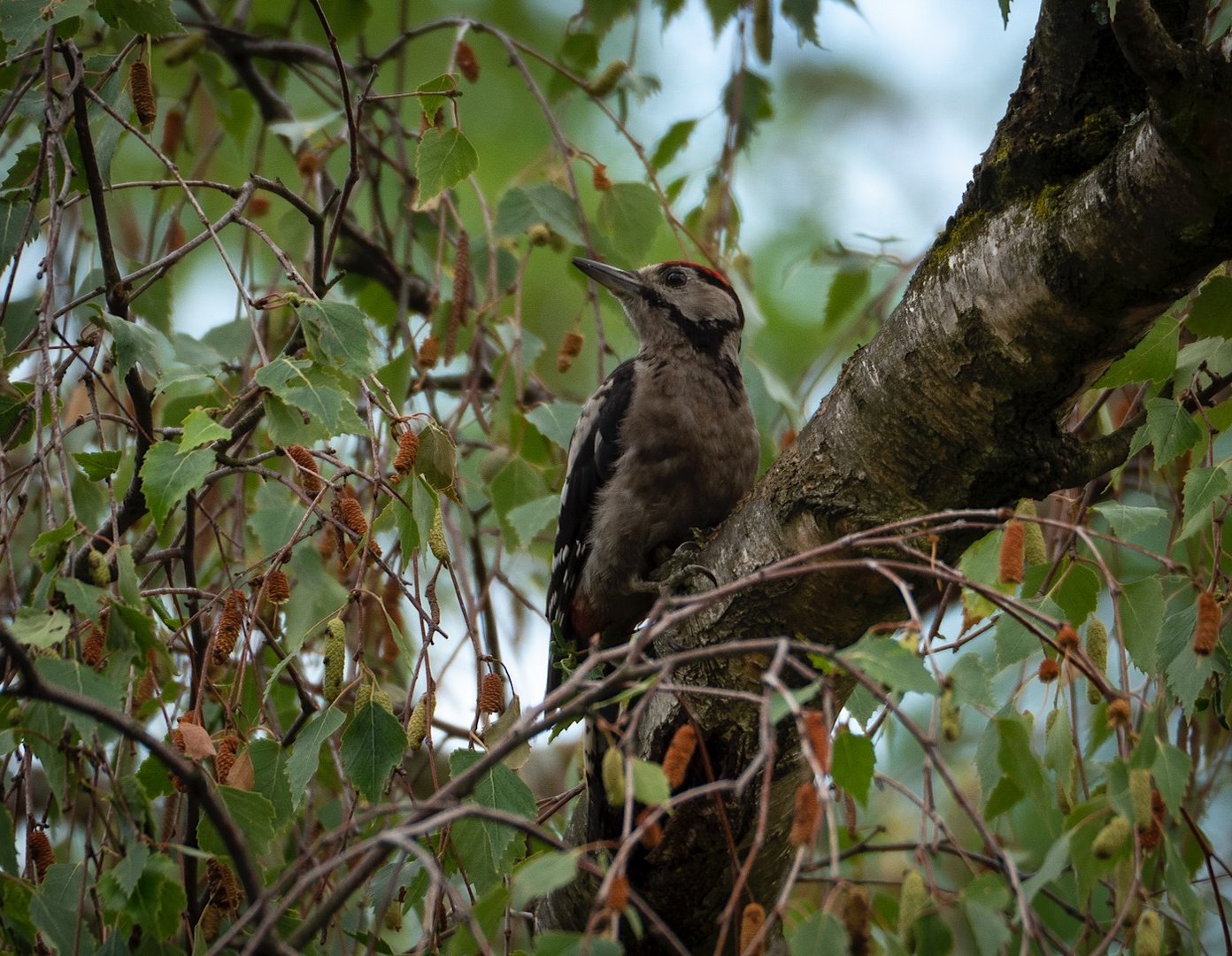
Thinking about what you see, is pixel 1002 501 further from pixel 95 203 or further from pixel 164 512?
pixel 95 203

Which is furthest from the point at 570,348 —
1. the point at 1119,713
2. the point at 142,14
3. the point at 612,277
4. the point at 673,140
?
the point at 1119,713

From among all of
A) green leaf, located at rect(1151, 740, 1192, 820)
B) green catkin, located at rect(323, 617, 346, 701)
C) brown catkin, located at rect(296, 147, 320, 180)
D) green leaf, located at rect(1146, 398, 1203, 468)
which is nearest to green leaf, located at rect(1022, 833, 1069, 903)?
green leaf, located at rect(1151, 740, 1192, 820)

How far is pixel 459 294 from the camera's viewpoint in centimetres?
326

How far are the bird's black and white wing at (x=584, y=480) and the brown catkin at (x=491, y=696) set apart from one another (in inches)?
51.1

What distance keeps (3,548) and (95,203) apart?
0.63 meters

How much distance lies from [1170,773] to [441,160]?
Answer: 1763 millimetres

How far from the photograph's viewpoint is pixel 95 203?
7.04ft

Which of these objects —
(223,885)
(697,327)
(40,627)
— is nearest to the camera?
(40,627)

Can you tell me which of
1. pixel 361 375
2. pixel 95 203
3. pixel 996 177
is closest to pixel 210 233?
pixel 95 203

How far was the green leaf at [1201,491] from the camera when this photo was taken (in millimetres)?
2021

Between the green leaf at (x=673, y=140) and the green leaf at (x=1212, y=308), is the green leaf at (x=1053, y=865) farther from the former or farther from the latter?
the green leaf at (x=673, y=140)

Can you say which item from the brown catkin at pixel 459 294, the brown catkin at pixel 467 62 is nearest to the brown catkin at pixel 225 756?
the brown catkin at pixel 459 294

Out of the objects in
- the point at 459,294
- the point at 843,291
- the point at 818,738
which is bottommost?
the point at 818,738

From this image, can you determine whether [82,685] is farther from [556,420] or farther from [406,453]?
[556,420]
